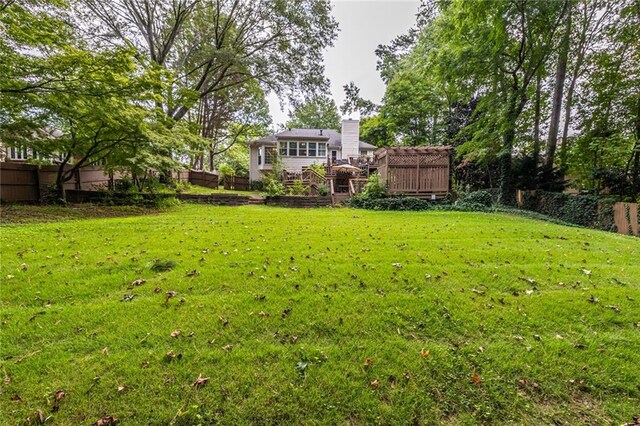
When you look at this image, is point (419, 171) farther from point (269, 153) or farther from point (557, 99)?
point (269, 153)

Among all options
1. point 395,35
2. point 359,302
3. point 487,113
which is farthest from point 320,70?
point 359,302

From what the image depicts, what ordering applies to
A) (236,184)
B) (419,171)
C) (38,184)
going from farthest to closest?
(236,184) < (419,171) < (38,184)

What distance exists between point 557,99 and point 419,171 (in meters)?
6.95

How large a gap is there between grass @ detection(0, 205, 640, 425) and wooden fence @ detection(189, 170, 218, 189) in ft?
67.6

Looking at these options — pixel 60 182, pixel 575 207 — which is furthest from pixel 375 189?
pixel 60 182

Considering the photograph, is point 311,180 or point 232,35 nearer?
point 232,35

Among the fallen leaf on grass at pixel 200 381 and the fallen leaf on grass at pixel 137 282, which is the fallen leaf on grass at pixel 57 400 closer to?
the fallen leaf on grass at pixel 200 381

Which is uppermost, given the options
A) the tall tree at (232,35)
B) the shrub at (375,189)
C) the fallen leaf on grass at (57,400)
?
the tall tree at (232,35)

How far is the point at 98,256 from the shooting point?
459 cm

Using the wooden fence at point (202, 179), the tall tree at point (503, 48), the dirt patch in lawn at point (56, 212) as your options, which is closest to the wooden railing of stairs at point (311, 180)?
the wooden fence at point (202, 179)

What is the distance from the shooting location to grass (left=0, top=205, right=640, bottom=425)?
2043 millimetres

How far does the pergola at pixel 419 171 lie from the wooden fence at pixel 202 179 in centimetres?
1728

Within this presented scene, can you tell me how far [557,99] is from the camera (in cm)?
→ 1264

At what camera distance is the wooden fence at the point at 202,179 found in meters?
24.6
